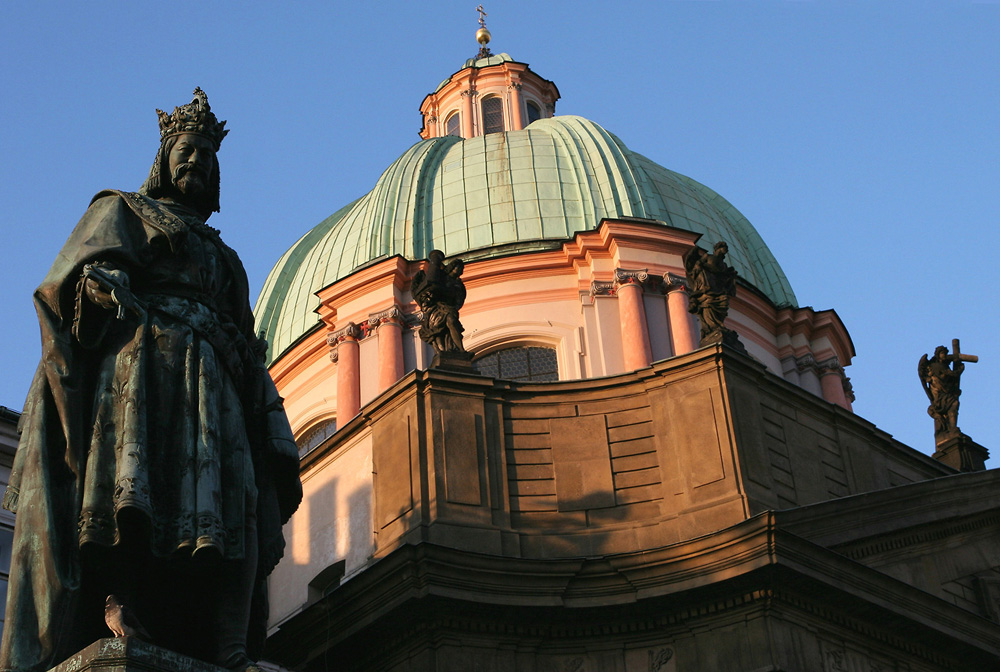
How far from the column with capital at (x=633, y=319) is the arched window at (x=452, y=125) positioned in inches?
395

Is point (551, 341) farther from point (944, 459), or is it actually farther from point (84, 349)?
point (84, 349)

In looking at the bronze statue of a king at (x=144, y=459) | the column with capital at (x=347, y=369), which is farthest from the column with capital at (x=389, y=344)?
the bronze statue of a king at (x=144, y=459)

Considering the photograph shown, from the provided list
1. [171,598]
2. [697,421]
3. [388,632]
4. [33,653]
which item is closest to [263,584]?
[171,598]

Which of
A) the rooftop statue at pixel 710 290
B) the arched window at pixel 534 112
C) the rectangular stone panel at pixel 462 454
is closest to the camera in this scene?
the rectangular stone panel at pixel 462 454

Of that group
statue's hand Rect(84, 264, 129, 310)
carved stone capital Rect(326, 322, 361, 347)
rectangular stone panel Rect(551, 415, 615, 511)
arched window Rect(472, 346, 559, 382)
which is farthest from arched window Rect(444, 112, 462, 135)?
statue's hand Rect(84, 264, 129, 310)

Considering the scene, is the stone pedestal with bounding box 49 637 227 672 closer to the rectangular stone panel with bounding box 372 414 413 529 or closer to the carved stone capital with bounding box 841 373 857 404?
the rectangular stone panel with bounding box 372 414 413 529

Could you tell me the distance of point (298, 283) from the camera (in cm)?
3191

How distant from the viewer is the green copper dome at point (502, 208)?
2948 cm

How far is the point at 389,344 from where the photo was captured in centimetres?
2720

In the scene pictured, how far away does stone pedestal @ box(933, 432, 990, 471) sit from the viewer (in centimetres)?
2320

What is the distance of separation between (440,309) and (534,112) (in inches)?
691

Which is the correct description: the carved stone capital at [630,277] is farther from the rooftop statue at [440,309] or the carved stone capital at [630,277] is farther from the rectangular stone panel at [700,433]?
the rectangular stone panel at [700,433]

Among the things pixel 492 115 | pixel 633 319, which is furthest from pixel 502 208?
pixel 492 115

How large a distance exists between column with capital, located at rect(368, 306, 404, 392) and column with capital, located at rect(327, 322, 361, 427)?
569 mm
